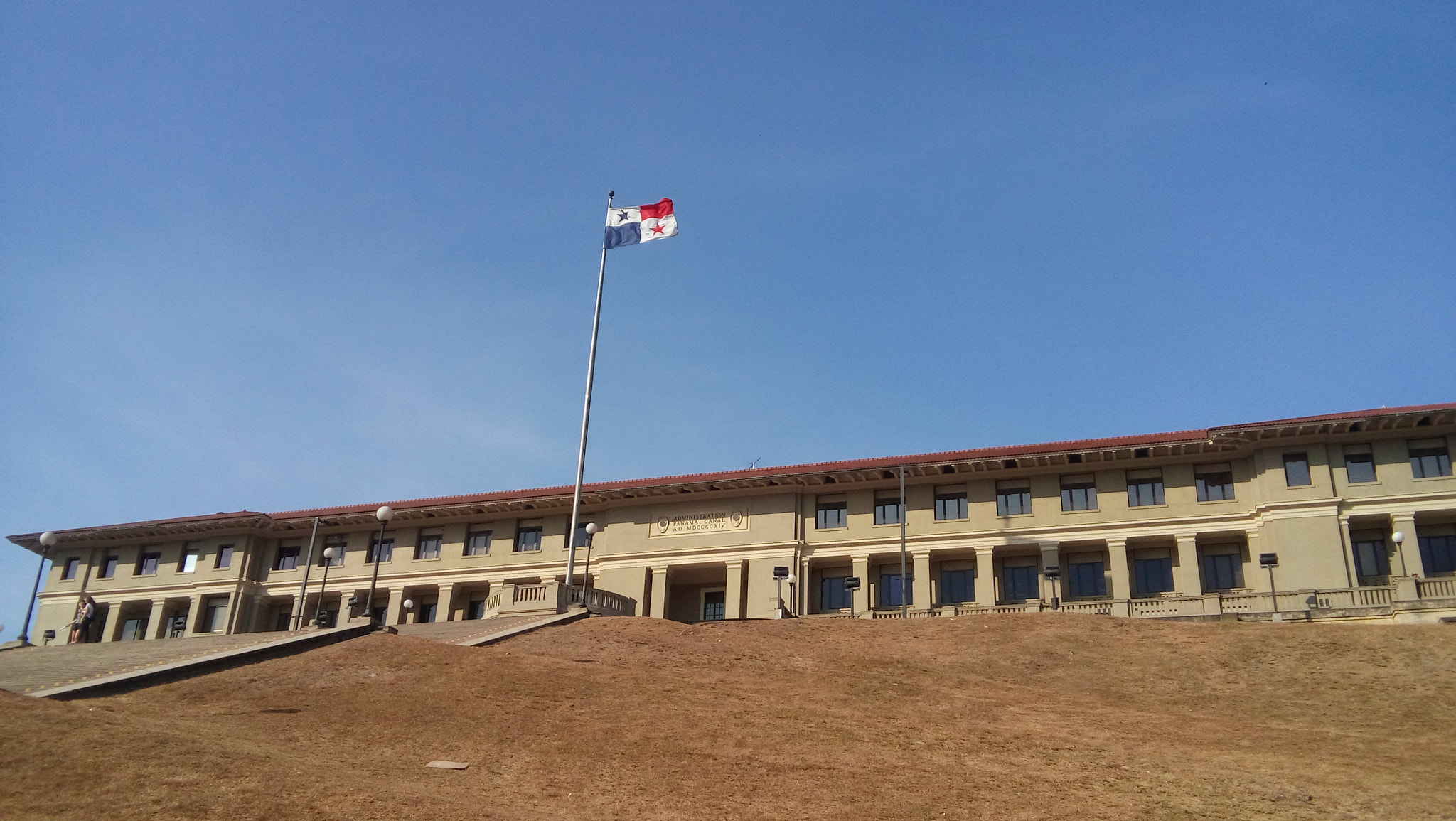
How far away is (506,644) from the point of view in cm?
3522

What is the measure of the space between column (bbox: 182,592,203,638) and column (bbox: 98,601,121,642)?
4.34 m

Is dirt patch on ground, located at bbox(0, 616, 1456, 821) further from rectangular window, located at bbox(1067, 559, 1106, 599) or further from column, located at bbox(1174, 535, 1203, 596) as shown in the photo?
rectangular window, located at bbox(1067, 559, 1106, 599)

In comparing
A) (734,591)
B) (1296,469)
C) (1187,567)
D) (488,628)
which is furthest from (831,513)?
(488,628)

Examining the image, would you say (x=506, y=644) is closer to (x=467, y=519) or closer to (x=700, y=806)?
(x=700, y=806)

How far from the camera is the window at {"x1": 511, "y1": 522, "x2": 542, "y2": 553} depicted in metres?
60.8

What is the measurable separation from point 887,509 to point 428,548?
25.4m

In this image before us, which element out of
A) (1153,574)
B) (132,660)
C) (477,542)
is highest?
(477,542)

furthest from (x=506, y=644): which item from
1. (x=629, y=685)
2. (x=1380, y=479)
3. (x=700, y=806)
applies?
(x=1380, y=479)

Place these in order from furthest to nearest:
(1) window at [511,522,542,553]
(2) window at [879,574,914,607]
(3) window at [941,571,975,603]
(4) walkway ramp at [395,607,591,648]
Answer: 1. (1) window at [511,522,542,553]
2. (2) window at [879,574,914,607]
3. (3) window at [941,571,975,603]
4. (4) walkway ramp at [395,607,591,648]

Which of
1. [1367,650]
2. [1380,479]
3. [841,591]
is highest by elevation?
[1380,479]

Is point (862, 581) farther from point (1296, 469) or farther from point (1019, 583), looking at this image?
point (1296, 469)

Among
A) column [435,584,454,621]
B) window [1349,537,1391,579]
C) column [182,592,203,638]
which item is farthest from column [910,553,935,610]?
column [182,592,203,638]

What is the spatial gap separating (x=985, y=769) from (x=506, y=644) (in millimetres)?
17831

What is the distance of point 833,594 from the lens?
181 ft
